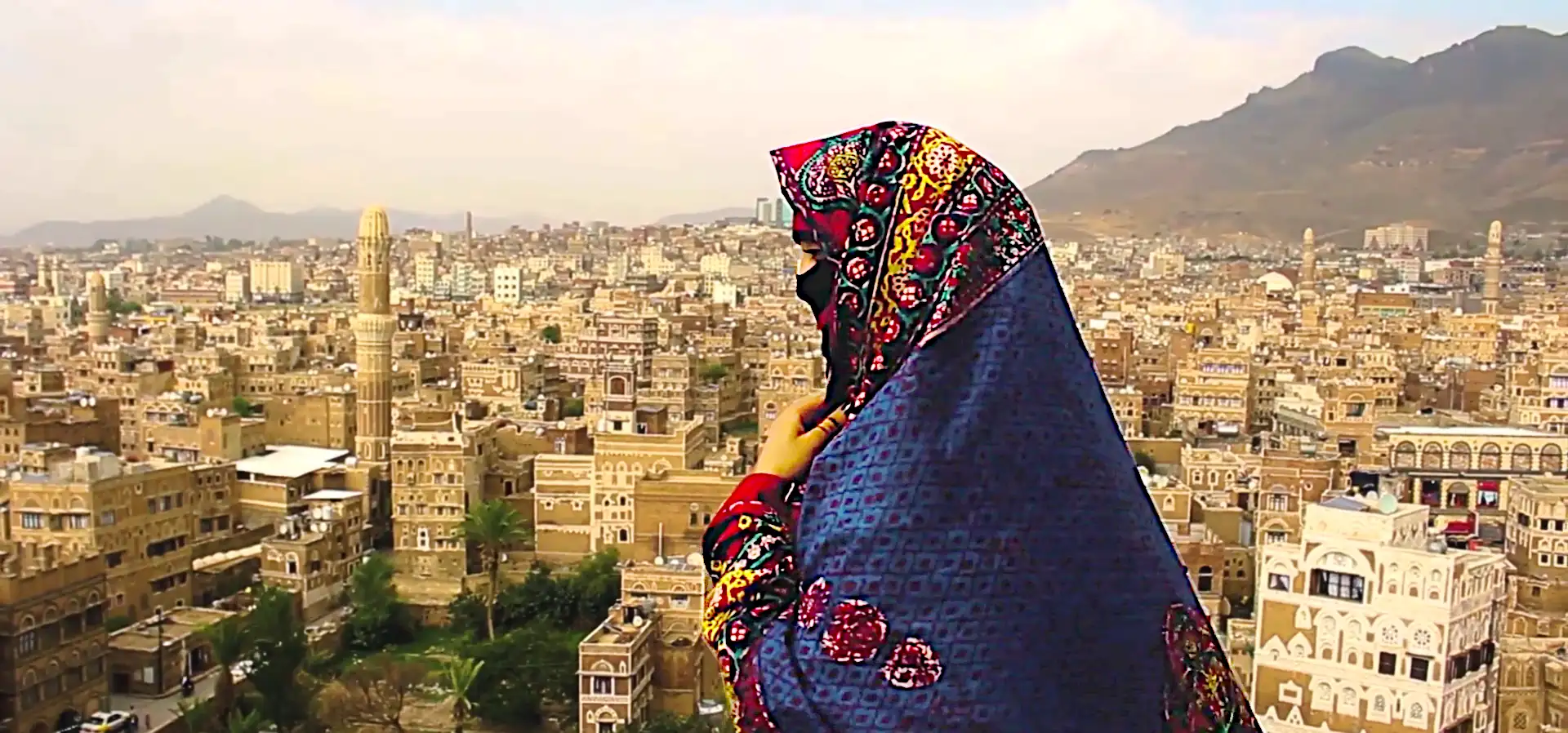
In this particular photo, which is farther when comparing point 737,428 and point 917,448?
point 737,428

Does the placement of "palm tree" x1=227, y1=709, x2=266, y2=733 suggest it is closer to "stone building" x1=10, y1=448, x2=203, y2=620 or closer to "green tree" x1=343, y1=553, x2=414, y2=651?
"green tree" x1=343, y1=553, x2=414, y2=651

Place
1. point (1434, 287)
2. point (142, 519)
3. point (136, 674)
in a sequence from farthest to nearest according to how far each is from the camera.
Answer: point (1434, 287), point (142, 519), point (136, 674)

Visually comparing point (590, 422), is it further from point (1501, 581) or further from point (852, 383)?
point (852, 383)

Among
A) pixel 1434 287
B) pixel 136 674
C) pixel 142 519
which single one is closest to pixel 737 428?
pixel 142 519

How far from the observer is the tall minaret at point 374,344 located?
9.11 meters

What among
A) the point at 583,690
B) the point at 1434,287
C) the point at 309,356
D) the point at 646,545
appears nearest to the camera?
the point at 583,690

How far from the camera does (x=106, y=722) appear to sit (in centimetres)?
502

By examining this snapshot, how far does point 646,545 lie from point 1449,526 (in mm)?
3978

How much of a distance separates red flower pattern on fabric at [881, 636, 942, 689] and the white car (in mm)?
5016

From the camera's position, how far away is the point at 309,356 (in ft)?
45.5

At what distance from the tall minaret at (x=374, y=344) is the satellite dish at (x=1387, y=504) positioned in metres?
6.13

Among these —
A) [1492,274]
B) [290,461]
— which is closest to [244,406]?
[290,461]

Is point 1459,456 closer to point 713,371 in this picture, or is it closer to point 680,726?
point 680,726

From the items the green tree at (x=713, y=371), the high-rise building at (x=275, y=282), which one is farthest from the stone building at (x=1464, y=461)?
the high-rise building at (x=275, y=282)
